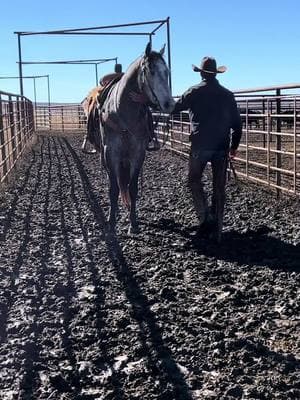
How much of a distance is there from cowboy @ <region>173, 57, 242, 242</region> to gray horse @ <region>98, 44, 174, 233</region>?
28 centimetres

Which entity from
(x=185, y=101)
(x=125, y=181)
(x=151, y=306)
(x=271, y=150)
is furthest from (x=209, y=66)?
(x=271, y=150)

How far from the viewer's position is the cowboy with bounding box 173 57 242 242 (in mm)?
5020

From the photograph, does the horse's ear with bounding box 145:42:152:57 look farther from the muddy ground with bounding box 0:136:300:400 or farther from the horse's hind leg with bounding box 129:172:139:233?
the muddy ground with bounding box 0:136:300:400

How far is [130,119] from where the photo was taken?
217 inches

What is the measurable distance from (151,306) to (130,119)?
2.45 meters

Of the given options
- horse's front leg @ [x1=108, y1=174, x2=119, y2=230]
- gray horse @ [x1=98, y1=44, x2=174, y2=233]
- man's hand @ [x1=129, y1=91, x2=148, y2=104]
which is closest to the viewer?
gray horse @ [x1=98, y1=44, x2=174, y2=233]

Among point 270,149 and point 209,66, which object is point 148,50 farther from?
point 270,149

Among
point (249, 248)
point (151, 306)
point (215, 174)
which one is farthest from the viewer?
point (215, 174)

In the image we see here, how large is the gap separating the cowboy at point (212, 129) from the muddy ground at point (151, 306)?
41cm

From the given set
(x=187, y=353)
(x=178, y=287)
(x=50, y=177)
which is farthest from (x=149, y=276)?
(x=50, y=177)

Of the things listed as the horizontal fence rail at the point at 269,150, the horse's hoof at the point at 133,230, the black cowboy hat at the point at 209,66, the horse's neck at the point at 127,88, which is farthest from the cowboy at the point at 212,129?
the horizontal fence rail at the point at 269,150

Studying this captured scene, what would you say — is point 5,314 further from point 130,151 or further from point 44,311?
point 130,151

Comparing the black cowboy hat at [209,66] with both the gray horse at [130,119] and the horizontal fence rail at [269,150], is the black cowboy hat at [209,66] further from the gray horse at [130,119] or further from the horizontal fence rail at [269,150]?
the horizontal fence rail at [269,150]

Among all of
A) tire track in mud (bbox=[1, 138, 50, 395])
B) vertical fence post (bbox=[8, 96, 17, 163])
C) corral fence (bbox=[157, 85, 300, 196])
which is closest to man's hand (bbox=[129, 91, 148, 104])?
corral fence (bbox=[157, 85, 300, 196])
